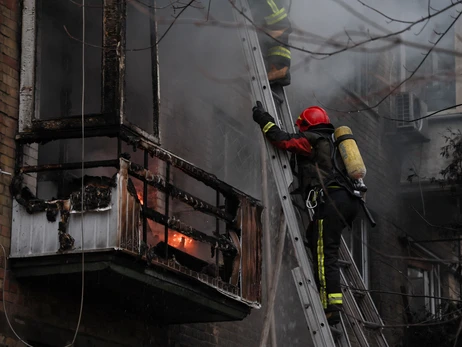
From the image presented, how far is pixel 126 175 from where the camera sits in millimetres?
6887

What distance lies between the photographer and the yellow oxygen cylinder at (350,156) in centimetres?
788

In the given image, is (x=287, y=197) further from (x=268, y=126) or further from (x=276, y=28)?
(x=276, y=28)

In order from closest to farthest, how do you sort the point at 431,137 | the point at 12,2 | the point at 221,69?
the point at 12,2 → the point at 221,69 → the point at 431,137

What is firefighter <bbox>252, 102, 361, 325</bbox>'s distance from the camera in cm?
776

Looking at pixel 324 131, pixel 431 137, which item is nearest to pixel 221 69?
pixel 324 131

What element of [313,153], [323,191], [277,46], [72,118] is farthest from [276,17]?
[72,118]

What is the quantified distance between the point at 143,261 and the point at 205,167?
9.80 feet

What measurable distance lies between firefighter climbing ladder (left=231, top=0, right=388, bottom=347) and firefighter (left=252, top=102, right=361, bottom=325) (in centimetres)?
13

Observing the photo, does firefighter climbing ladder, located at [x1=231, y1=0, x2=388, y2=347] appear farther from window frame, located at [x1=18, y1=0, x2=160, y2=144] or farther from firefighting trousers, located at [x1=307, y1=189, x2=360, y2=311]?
window frame, located at [x1=18, y1=0, x2=160, y2=144]

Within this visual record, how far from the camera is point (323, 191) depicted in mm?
7711

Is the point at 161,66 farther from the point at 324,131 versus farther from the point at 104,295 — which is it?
the point at 104,295

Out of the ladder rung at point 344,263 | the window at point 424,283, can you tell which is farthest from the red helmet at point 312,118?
the window at point 424,283

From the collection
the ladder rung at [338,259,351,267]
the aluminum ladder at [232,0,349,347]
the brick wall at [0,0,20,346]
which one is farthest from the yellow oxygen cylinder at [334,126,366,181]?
the brick wall at [0,0,20,346]

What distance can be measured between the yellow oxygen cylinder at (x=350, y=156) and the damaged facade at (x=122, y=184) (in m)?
0.52
